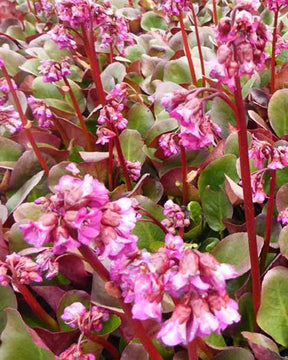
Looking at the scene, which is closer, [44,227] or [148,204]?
[44,227]

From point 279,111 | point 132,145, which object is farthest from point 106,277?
point 279,111

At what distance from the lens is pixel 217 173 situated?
1372mm

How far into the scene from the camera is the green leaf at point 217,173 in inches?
53.2

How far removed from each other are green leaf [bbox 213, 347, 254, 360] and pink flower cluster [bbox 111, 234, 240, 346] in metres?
0.37

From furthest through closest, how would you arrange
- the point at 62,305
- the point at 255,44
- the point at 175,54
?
the point at 175,54 → the point at 62,305 → the point at 255,44

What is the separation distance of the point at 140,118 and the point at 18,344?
35.6 inches

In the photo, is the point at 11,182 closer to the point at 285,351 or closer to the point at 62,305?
the point at 62,305

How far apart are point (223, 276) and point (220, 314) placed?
42mm

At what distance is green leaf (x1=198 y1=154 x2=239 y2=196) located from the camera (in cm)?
135

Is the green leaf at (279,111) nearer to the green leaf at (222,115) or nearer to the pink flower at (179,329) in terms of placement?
the green leaf at (222,115)

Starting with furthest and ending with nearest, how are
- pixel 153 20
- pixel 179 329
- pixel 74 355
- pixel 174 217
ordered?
pixel 153 20
pixel 174 217
pixel 74 355
pixel 179 329

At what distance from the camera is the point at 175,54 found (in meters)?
1.99

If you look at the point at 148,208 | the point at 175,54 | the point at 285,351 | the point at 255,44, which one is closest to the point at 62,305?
the point at 148,208

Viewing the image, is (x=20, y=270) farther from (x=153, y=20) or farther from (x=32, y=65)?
(x=153, y=20)
